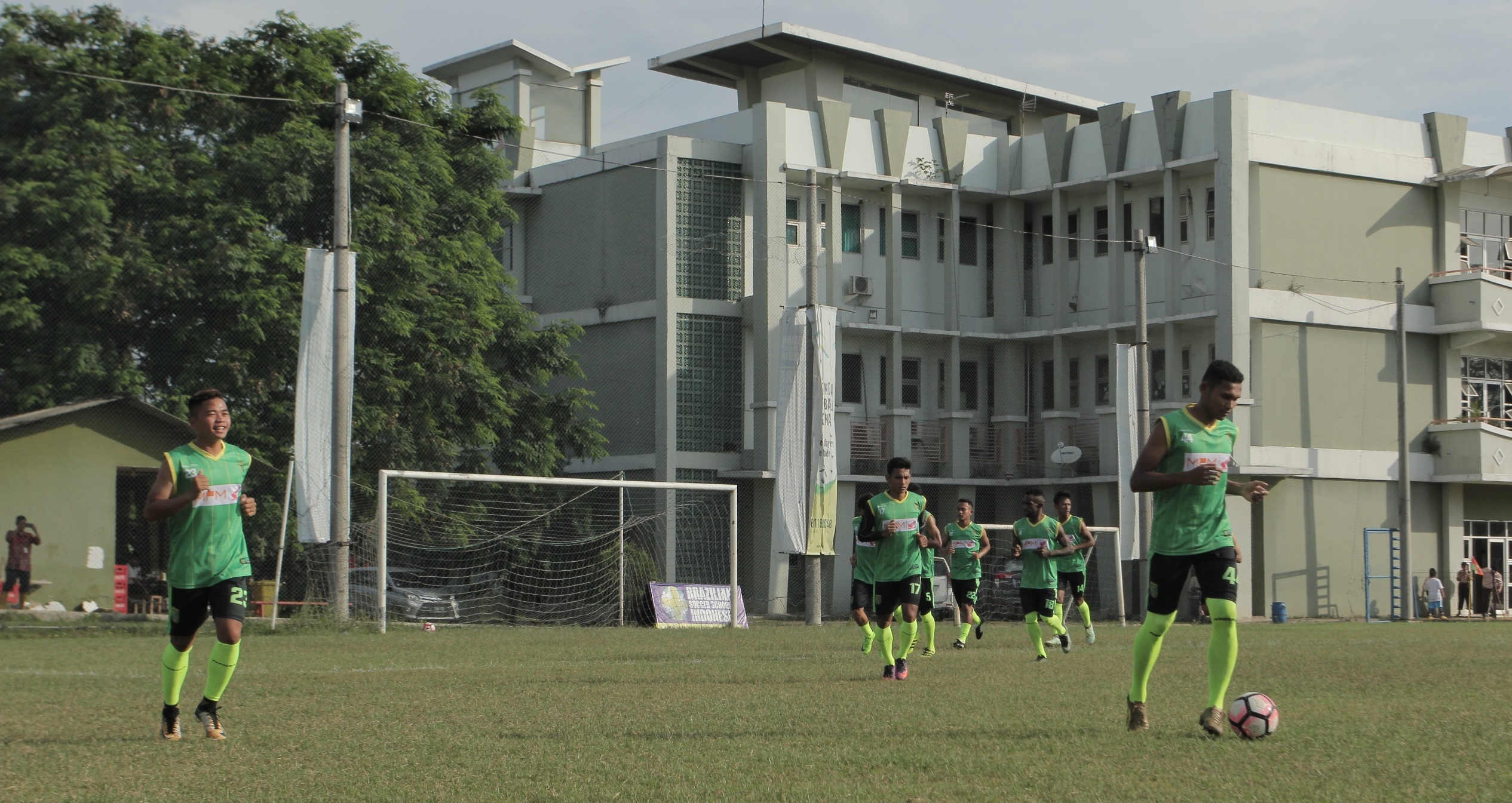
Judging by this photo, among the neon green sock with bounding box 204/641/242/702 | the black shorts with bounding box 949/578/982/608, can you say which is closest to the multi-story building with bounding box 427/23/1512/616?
the black shorts with bounding box 949/578/982/608

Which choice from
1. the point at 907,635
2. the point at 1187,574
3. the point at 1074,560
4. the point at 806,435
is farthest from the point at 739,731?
the point at 806,435

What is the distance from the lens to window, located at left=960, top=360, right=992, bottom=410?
146ft

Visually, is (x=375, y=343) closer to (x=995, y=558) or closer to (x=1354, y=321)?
(x=995, y=558)

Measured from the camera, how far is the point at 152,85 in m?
28.2

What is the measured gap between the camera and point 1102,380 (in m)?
43.9

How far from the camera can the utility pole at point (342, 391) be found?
960 inches

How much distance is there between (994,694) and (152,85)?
71.9 ft

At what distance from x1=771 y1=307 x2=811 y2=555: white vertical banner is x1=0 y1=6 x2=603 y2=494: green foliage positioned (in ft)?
22.6

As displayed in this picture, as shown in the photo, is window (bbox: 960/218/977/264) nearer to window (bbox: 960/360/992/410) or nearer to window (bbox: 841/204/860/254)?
window (bbox: 960/360/992/410)

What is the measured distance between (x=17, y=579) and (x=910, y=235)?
2507 cm

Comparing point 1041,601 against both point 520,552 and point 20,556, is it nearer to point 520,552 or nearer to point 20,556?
point 520,552

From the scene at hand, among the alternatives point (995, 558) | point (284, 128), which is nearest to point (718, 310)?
point (995, 558)

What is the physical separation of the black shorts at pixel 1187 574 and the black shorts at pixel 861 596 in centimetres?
652

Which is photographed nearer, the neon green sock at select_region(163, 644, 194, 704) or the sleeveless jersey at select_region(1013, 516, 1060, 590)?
the neon green sock at select_region(163, 644, 194, 704)
